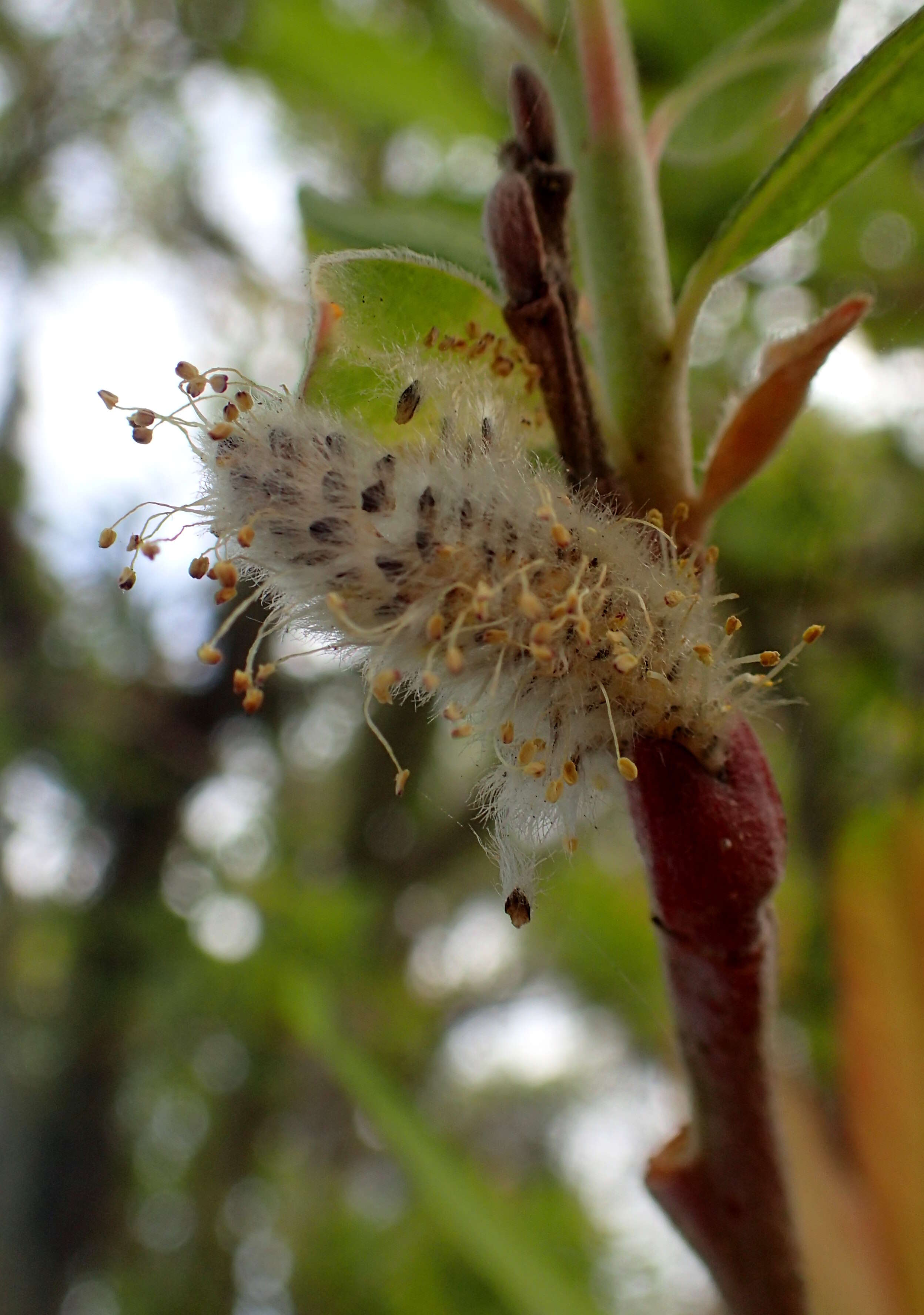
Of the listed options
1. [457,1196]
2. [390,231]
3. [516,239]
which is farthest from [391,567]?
[457,1196]

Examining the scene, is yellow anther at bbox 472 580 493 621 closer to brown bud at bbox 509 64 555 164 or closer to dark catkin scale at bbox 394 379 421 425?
dark catkin scale at bbox 394 379 421 425

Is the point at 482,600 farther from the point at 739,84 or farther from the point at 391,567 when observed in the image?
the point at 739,84

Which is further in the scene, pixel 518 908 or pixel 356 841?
pixel 356 841

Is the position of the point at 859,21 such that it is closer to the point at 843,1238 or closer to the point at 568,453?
the point at 568,453

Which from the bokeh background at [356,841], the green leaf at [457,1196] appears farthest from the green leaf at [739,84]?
the green leaf at [457,1196]

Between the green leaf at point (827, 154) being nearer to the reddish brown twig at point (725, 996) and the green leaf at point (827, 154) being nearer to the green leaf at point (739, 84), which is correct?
the green leaf at point (739, 84)

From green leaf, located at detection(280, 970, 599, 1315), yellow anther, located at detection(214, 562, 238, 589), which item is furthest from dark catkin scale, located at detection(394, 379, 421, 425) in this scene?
green leaf, located at detection(280, 970, 599, 1315)
